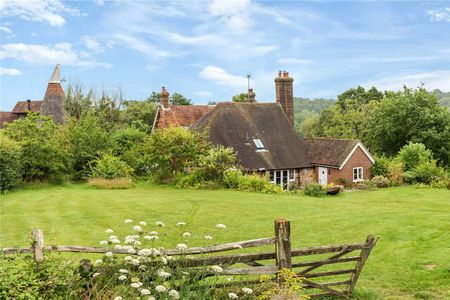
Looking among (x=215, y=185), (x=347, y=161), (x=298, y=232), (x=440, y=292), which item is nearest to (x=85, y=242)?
(x=298, y=232)

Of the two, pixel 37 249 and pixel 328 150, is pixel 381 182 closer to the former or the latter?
pixel 328 150

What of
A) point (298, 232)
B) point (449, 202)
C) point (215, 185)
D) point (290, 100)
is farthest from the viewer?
point (290, 100)

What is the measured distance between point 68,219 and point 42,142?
12.9 meters

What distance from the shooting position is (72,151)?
31.8m

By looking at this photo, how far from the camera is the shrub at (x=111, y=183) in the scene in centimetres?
2770

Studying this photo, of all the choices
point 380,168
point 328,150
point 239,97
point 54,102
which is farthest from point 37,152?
point 239,97

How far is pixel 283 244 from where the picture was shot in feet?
27.2

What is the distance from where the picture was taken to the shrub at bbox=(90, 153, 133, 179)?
2952cm

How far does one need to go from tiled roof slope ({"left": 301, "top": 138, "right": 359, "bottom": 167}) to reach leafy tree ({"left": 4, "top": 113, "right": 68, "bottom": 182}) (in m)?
20.1

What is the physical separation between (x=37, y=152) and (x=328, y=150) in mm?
22924

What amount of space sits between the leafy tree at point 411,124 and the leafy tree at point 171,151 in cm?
2521

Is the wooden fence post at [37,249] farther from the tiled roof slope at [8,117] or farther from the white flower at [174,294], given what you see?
the tiled roof slope at [8,117]

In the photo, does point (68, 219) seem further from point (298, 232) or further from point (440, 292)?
point (440, 292)

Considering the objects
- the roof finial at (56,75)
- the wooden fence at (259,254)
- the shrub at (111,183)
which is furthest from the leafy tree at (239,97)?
the wooden fence at (259,254)
